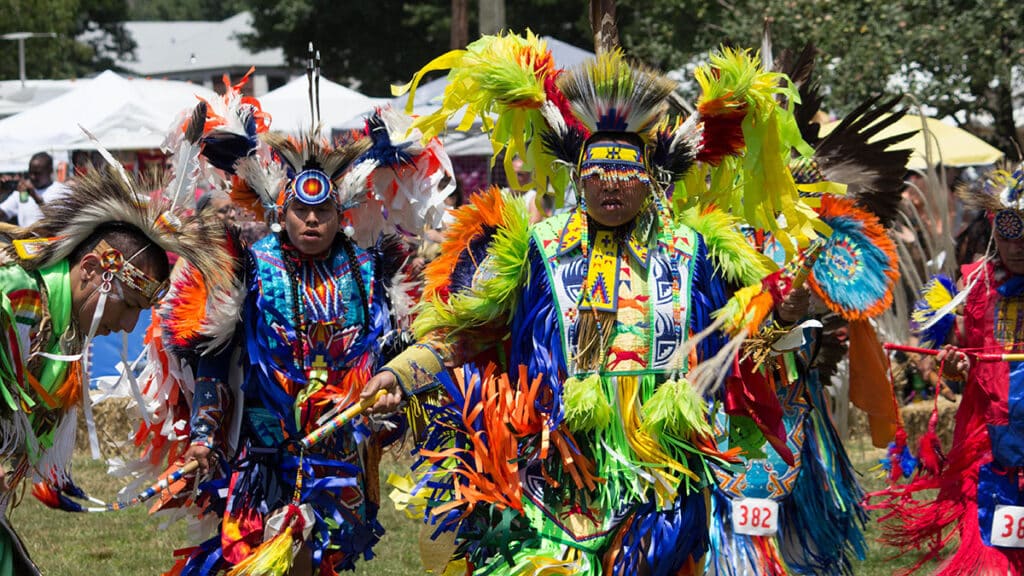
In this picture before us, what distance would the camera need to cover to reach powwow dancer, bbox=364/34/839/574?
165 inches

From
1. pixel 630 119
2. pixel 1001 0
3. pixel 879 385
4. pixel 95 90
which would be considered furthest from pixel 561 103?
pixel 95 90

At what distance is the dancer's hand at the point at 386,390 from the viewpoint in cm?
445

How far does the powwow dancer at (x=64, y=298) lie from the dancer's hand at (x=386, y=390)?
2.30ft

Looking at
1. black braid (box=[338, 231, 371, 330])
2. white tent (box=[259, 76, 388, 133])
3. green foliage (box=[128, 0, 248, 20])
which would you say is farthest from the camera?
green foliage (box=[128, 0, 248, 20])

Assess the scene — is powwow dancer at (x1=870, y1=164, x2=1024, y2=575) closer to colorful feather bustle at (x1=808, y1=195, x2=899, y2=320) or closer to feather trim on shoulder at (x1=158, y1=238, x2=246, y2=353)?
colorful feather bustle at (x1=808, y1=195, x2=899, y2=320)

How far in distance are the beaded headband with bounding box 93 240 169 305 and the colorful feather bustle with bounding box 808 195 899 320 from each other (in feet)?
8.22

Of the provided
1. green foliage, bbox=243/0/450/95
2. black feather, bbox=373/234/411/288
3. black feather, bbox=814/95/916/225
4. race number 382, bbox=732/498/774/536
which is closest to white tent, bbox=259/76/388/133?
black feather, bbox=814/95/916/225

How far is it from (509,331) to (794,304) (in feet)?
3.03

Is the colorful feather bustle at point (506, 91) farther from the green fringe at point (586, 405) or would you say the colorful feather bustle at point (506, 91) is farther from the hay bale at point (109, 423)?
the hay bale at point (109, 423)

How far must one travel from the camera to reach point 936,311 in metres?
5.98

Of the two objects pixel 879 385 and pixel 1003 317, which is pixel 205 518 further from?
pixel 1003 317

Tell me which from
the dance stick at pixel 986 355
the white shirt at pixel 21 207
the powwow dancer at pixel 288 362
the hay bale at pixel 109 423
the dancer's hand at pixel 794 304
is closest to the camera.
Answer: the dancer's hand at pixel 794 304

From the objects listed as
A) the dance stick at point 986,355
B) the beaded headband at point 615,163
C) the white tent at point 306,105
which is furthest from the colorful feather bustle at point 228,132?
the white tent at point 306,105

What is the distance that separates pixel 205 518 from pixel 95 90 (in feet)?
32.1
